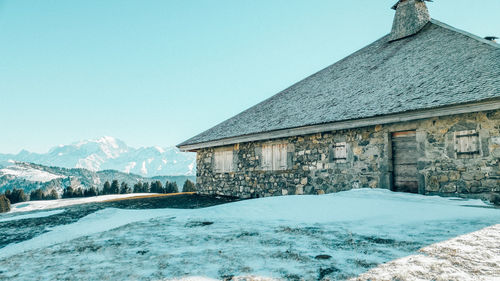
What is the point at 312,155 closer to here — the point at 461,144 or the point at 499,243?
the point at 461,144

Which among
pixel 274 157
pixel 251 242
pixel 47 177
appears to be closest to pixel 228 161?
pixel 274 157

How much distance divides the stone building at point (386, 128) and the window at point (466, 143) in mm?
19

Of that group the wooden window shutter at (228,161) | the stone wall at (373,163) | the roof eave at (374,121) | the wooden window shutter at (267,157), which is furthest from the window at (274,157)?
the wooden window shutter at (228,161)

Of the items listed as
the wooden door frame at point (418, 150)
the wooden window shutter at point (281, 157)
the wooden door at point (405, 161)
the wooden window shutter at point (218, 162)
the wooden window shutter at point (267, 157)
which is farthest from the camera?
the wooden window shutter at point (218, 162)

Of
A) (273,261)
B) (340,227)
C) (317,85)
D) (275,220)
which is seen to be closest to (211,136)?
(317,85)

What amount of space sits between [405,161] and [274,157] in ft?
13.6

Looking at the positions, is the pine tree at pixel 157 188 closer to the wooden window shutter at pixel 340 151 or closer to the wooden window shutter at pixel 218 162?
the wooden window shutter at pixel 218 162

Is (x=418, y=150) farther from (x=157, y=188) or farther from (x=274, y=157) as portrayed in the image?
(x=157, y=188)

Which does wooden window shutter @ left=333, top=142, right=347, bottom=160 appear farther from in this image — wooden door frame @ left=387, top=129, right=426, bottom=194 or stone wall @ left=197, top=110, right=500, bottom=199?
wooden door frame @ left=387, top=129, right=426, bottom=194

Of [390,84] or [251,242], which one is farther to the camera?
[390,84]

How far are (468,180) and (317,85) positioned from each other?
6995 mm

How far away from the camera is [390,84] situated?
8922mm

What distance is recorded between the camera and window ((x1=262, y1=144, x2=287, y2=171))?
10.1m

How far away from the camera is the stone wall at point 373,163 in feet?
21.2
